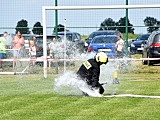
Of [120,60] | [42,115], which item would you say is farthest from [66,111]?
[120,60]

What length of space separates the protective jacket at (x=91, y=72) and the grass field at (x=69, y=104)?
52cm

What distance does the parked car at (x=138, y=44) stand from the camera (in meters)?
29.4

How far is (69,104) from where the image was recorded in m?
15.4

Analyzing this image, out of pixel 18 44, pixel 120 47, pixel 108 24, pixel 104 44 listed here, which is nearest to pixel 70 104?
pixel 120 47

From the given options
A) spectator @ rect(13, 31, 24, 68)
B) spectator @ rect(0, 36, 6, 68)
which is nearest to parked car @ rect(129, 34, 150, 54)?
spectator @ rect(13, 31, 24, 68)

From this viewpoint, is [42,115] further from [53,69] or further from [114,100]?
[53,69]

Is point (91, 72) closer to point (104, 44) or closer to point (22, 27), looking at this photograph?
point (104, 44)

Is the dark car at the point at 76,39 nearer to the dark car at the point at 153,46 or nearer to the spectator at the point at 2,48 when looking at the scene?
the spectator at the point at 2,48

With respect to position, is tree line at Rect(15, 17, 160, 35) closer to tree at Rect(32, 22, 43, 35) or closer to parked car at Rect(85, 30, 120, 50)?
tree at Rect(32, 22, 43, 35)

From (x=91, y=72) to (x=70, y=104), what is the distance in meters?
1.88

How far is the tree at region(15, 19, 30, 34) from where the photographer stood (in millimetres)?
28141

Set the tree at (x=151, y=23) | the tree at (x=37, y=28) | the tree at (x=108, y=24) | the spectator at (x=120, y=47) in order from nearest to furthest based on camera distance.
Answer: the spectator at (x=120, y=47) < the tree at (x=151, y=23) < the tree at (x=108, y=24) < the tree at (x=37, y=28)

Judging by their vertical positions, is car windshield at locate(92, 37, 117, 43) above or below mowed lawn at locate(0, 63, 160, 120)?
above

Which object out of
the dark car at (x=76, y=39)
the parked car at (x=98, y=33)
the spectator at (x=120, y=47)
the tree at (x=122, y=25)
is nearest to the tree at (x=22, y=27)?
the dark car at (x=76, y=39)
